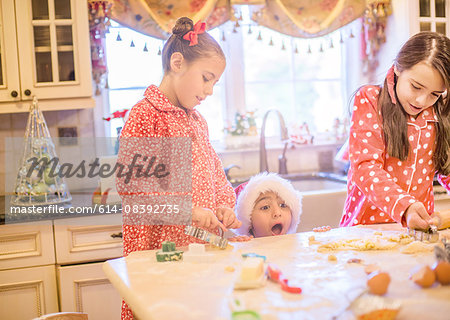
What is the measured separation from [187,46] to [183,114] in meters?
0.19

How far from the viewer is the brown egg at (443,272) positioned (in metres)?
0.86

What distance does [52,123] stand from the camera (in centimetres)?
258

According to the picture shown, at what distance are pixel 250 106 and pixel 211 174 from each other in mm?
1633

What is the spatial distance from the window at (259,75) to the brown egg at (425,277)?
2.11 metres

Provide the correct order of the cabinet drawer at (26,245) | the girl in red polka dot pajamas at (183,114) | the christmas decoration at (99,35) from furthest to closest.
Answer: the christmas decoration at (99,35), the cabinet drawer at (26,245), the girl in red polka dot pajamas at (183,114)

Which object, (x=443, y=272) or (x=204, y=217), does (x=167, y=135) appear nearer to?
(x=204, y=217)

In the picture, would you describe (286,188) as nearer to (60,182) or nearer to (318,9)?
(60,182)

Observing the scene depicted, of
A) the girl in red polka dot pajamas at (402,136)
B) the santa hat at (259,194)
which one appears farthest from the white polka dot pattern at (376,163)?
the santa hat at (259,194)

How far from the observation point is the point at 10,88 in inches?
87.8

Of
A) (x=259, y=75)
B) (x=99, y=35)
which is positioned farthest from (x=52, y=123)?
(x=259, y=75)

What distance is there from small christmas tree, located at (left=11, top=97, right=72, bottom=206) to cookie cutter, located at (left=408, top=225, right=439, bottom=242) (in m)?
1.54

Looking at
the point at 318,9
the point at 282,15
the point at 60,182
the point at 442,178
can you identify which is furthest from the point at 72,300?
the point at 318,9

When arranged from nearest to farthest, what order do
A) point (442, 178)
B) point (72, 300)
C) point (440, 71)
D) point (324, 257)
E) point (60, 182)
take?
point (324, 257), point (440, 71), point (442, 178), point (72, 300), point (60, 182)

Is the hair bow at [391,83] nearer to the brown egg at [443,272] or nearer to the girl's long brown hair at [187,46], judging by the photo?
the girl's long brown hair at [187,46]
